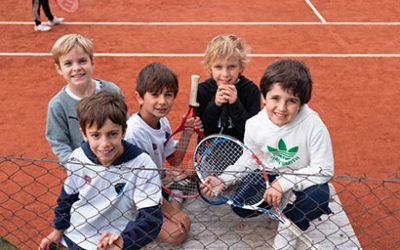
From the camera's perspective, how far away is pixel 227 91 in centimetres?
306

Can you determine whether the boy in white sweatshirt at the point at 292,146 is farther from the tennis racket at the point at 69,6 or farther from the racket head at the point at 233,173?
the tennis racket at the point at 69,6

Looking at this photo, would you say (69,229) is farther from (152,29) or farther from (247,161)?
(152,29)

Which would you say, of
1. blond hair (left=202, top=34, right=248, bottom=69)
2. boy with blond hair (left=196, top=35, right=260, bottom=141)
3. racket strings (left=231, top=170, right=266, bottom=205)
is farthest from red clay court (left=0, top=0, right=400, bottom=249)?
blond hair (left=202, top=34, right=248, bottom=69)

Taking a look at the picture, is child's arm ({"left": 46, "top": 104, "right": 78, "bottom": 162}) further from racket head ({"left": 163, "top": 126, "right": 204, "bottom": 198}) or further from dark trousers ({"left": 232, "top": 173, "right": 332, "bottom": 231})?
dark trousers ({"left": 232, "top": 173, "right": 332, "bottom": 231})

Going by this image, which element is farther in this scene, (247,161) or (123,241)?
(247,161)

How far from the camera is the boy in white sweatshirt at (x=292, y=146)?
2.70 meters

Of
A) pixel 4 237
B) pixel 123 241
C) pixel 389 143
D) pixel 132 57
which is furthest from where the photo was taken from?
pixel 132 57

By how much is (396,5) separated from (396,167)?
5.50 meters

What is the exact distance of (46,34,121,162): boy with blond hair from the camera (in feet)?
10.3

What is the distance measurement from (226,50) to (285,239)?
51.9 inches

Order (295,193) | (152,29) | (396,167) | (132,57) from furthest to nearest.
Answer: (152,29)
(132,57)
(396,167)
(295,193)

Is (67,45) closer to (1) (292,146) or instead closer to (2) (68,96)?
(2) (68,96)

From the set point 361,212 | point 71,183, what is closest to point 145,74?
point 71,183

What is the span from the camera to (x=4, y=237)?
347cm
